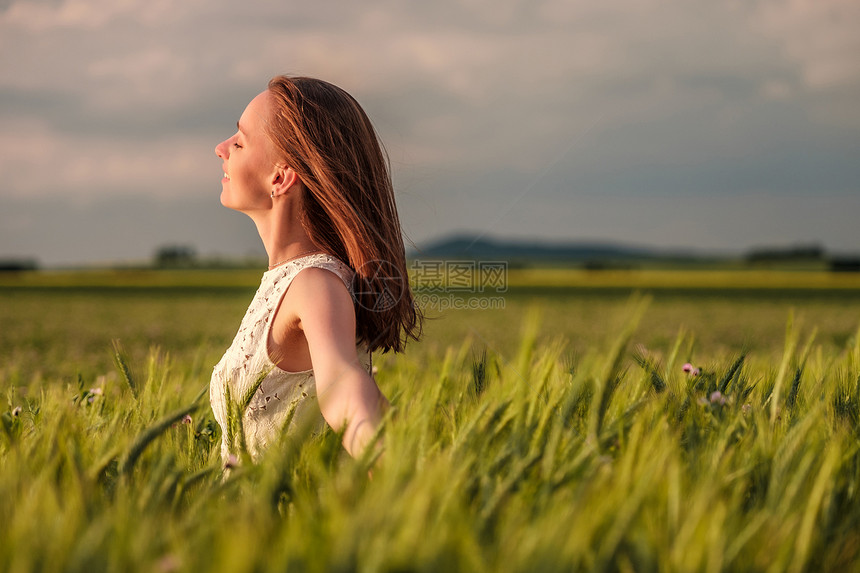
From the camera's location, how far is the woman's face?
7.45 ft

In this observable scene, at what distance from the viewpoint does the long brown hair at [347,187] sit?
2211 mm

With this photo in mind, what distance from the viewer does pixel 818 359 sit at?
3.26m

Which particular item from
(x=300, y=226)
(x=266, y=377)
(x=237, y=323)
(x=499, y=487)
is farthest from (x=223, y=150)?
(x=237, y=323)

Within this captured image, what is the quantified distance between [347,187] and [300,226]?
226mm

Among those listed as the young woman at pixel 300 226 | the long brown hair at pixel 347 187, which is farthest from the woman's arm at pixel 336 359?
the long brown hair at pixel 347 187

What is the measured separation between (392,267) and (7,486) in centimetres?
126

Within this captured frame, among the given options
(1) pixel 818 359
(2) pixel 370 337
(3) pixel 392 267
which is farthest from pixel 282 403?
(1) pixel 818 359

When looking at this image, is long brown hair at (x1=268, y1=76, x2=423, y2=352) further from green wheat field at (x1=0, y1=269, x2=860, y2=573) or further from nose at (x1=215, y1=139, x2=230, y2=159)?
green wheat field at (x1=0, y1=269, x2=860, y2=573)

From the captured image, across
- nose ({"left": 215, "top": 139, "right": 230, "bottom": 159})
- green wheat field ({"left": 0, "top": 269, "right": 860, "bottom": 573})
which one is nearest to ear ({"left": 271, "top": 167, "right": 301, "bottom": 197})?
nose ({"left": 215, "top": 139, "right": 230, "bottom": 159})

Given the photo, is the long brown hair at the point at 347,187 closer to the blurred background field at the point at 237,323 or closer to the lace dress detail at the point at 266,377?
the lace dress detail at the point at 266,377

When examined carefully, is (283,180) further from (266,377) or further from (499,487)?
(499,487)

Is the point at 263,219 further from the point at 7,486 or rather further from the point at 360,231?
the point at 7,486

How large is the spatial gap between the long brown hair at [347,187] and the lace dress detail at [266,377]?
5.1 inches

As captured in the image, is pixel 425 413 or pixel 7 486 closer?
pixel 7 486
